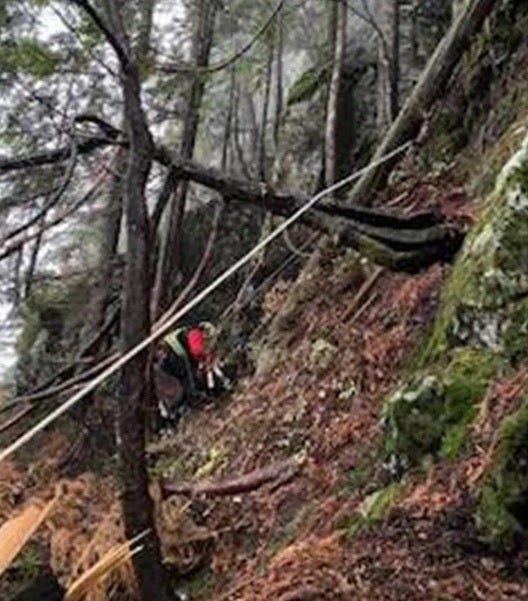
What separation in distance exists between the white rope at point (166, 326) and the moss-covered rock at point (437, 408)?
84 cm

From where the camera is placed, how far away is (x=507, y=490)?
9.93 ft

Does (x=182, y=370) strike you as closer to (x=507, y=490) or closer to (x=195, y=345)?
(x=195, y=345)

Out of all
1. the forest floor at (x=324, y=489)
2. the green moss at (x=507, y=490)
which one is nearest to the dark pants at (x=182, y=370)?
the forest floor at (x=324, y=489)

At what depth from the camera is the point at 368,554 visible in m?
3.15

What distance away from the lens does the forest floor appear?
304 centimetres

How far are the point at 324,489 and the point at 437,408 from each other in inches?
36.2

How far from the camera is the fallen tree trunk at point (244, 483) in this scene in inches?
194

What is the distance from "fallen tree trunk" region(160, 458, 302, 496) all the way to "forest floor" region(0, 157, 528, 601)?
3 cm

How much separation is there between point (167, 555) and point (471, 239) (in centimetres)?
217

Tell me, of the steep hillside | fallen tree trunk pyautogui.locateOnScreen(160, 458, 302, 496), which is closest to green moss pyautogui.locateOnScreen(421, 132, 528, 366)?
the steep hillside

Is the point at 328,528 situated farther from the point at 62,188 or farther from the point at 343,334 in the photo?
the point at 343,334

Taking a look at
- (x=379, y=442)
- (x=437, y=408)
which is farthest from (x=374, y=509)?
(x=379, y=442)

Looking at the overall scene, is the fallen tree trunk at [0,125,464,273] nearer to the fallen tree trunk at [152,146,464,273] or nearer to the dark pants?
the fallen tree trunk at [152,146,464,273]

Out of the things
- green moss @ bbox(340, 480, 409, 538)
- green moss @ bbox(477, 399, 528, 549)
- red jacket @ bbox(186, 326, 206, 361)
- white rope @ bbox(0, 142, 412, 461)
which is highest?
white rope @ bbox(0, 142, 412, 461)
